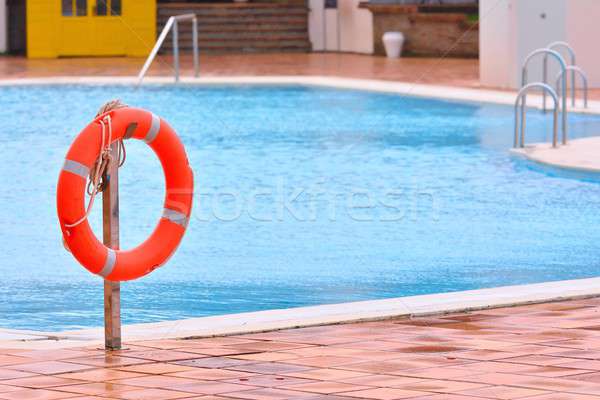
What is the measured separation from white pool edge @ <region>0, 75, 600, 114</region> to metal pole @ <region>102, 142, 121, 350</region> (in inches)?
450

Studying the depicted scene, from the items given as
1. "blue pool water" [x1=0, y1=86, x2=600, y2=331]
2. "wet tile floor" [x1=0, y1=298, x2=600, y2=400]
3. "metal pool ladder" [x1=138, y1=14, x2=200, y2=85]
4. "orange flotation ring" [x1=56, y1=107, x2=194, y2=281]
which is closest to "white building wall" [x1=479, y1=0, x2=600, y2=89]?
"blue pool water" [x1=0, y1=86, x2=600, y2=331]

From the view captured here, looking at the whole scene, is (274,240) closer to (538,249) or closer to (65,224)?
(538,249)

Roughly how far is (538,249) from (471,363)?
3.56 m

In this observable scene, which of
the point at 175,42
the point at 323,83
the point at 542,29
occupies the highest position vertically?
the point at 542,29

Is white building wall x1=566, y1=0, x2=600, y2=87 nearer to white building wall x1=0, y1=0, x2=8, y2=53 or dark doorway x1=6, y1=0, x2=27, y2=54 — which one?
white building wall x1=0, y1=0, x2=8, y2=53

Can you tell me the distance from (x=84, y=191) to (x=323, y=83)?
14.0 metres

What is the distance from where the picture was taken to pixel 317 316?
5.58 meters

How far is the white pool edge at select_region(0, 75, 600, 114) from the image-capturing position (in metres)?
16.6

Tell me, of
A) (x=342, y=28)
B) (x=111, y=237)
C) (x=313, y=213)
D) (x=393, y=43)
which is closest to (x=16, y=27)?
(x=342, y=28)

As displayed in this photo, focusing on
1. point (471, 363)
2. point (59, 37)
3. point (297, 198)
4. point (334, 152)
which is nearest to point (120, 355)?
point (471, 363)

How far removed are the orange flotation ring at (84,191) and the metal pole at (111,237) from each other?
0.09 m

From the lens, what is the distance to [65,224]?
15.5ft

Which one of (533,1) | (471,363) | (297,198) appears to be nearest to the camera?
(471,363)

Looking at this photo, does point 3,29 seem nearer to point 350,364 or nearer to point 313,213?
point 313,213
